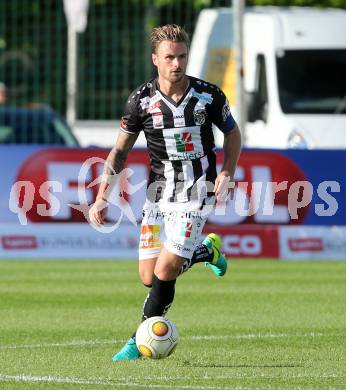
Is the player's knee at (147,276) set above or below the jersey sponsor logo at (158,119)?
below

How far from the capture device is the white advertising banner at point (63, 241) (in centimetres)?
1800

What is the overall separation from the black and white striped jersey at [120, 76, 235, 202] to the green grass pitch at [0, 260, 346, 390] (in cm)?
121

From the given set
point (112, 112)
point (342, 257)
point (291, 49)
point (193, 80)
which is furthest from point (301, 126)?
point (193, 80)

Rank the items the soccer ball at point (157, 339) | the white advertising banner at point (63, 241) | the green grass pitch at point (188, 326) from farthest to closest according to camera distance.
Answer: the white advertising banner at point (63, 241)
the soccer ball at point (157, 339)
the green grass pitch at point (188, 326)

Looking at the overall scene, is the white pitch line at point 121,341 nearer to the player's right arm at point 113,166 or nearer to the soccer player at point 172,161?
the soccer player at point 172,161

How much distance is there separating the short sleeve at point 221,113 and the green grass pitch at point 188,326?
160 centimetres

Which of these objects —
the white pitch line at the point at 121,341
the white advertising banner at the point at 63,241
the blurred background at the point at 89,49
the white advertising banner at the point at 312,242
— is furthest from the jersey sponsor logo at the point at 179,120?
the blurred background at the point at 89,49

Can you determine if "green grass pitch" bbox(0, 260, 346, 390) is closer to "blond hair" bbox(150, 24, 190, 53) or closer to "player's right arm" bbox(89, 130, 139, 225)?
"player's right arm" bbox(89, 130, 139, 225)

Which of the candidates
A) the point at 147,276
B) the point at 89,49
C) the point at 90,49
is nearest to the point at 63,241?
the point at 147,276

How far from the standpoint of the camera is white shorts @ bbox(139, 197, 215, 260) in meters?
9.24

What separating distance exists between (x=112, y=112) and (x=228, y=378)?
19.8 m

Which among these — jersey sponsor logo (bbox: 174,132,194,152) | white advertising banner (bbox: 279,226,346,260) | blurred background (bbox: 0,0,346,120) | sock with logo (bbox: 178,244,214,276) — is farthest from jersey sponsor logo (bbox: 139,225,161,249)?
blurred background (bbox: 0,0,346,120)

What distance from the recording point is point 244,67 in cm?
2338

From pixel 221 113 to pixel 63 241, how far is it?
8873 mm
